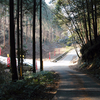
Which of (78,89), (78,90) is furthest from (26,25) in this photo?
(78,90)

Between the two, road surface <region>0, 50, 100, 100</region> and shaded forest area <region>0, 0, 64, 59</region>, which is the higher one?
shaded forest area <region>0, 0, 64, 59</region>

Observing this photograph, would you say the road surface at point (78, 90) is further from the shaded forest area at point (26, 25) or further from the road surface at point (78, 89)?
the shaded forest area at point (26, 25)

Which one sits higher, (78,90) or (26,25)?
(26,25)

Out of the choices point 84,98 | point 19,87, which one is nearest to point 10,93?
point 19,87

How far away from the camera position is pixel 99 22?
2806cm

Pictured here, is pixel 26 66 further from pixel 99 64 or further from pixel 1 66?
pixel 1 66

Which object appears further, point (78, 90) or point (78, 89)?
point (78, 89)

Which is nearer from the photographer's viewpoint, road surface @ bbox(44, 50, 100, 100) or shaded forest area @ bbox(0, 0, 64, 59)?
road surface @ bbox(44, 50, 100, 100)

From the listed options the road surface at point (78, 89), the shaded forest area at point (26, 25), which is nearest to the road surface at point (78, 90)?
the road surface at point (78, 89)

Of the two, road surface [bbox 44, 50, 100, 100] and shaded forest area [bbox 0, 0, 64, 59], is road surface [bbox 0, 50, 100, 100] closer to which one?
road surface [bbox 44, 50, 100, 100]

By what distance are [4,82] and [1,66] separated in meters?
0.78

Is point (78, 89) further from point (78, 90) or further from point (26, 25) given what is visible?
point (26, 25)

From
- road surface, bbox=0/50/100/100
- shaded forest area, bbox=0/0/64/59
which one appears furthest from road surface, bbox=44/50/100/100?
shaded forest area, bbox=0/0/64/59

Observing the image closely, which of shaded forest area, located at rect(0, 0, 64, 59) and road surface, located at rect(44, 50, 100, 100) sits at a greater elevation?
shaded forest area, located at rect(0, 0, 64, 59)
